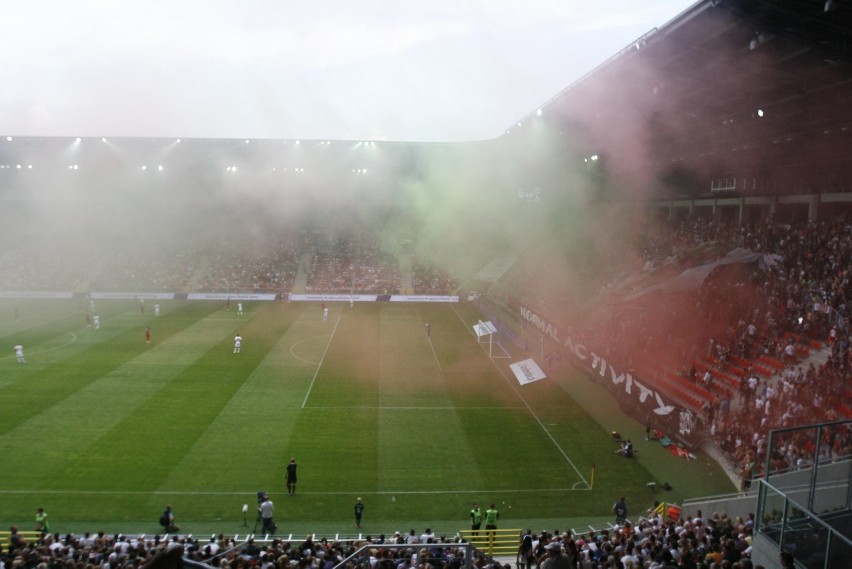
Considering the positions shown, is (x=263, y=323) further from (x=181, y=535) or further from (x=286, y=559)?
(x=286, y=559)

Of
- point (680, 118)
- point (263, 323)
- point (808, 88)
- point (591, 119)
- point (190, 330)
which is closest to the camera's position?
point (808, 88)

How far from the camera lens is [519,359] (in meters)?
25.1

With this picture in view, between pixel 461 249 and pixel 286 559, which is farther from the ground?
pixel 461 249

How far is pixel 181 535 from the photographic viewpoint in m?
11.5

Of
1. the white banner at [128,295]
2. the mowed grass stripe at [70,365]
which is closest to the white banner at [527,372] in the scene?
the mowed grass stripe at [70,365]

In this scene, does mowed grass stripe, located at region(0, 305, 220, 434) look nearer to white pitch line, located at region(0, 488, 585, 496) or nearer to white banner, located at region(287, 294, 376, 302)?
white pitch line, located at region(0, 488, 585, 496)

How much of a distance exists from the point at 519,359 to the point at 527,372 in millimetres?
3665

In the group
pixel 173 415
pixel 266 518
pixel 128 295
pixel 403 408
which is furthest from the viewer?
pixel 128 295

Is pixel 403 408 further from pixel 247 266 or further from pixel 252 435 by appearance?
pixel 247 266

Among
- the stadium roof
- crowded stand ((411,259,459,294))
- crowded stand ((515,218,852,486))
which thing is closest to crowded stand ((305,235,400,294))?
crowded stand ((411,259,459,294))

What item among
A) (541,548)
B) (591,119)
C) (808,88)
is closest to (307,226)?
(591,119)

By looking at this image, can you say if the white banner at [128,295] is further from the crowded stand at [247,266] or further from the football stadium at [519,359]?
the crowded stand at [247,266]

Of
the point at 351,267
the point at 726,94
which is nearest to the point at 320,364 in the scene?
the point at 726,94

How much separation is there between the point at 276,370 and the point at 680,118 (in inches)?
573
